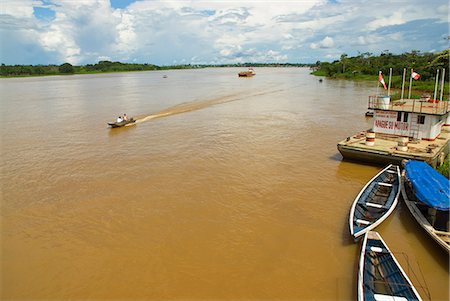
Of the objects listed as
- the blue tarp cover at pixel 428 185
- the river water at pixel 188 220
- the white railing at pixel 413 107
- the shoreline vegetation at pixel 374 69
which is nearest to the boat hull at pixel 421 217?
the river water at pixel 188 220

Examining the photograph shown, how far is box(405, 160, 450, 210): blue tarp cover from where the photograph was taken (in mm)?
9493

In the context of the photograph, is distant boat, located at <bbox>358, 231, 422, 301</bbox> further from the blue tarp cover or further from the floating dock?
the floating dock

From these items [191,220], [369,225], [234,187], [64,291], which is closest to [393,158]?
[369,225]

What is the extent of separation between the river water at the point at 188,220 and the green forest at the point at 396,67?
3449cm

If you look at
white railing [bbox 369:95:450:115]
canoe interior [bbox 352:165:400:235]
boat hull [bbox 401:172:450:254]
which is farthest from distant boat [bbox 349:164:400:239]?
white railing [bbox 369:95:450:115]

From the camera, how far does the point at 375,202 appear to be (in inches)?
462

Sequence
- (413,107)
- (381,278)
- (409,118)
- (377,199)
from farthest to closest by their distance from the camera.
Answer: (409,118), (413,107), (377,199), (381,278)

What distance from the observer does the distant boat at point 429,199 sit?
9.24 m

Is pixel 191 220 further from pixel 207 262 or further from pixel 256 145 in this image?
pixel 256 145

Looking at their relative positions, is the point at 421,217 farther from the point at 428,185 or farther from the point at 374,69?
the point at 374,69

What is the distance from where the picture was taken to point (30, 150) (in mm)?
20734

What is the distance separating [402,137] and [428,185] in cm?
568

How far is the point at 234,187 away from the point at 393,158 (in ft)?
23.2

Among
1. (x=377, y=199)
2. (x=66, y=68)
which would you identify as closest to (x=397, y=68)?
(x=377, y=199)
